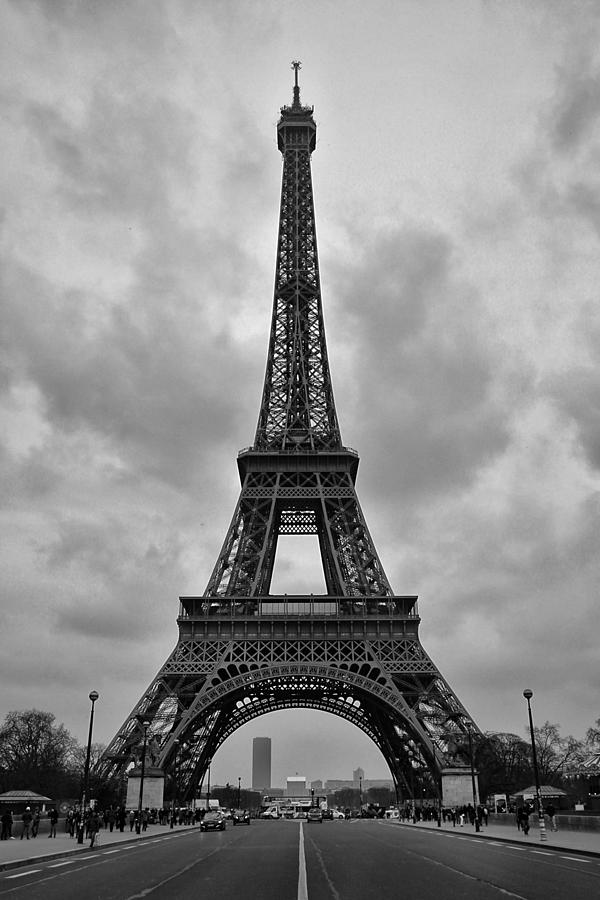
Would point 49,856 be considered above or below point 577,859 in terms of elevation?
below

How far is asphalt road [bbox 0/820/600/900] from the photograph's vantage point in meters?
15.6

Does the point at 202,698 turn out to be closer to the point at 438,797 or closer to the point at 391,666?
the point at 391,666

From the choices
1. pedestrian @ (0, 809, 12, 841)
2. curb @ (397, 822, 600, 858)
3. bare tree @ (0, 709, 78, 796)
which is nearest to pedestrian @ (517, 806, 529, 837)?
curb @ (397, 822, 600, 858)

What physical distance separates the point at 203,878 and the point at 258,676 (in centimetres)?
4474

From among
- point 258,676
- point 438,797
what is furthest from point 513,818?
point 258,676

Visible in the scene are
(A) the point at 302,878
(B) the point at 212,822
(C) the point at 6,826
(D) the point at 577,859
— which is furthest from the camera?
(B) the point at 212,822

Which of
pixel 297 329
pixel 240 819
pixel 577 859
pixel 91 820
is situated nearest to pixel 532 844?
pixel 577 859

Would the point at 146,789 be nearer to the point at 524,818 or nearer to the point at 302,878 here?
the point at 524,818

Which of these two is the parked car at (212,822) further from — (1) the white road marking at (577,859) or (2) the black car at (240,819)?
(1) the white road marking at (577,859)

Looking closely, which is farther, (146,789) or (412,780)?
(412,780)

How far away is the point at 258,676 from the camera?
6338cm

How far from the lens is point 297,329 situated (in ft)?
276

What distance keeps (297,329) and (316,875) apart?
68416mm

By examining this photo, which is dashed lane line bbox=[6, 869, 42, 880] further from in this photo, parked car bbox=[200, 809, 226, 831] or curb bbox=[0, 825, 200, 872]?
parked car bbox=[200, 809, 226, 831]
